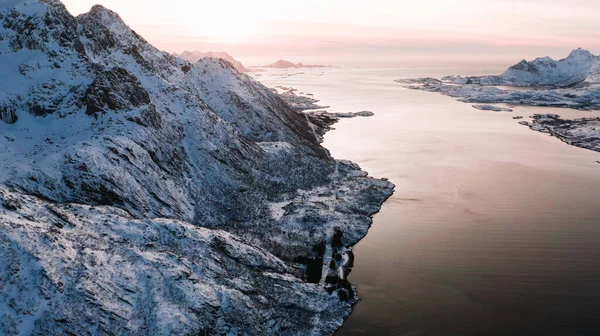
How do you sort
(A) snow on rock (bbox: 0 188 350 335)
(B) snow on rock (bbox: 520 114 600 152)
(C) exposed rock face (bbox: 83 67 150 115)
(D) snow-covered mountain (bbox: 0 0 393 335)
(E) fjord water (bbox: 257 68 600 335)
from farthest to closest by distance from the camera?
(B) snow on rock (bbox: 520 114 600 152) → (C) exposed rock face (bbox: 83 67 150 115) → (E) fjord water (bbox: 257 68 600 335) → (D) snow-covered mountain (bbox: 0 0 393 335) → (A) snow on rock (bbox: 0 188 350 335)

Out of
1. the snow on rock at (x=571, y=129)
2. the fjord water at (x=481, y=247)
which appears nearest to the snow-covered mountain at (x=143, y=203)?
the fjord water at (x=481, y=247)

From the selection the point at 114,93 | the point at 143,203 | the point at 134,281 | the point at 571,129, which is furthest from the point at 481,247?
the point at 571,129

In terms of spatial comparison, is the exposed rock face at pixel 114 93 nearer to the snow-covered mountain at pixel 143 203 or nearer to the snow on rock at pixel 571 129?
the snow-covered mountain at pixel 143 203

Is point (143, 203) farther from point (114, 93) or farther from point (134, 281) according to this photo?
point (114, 93)

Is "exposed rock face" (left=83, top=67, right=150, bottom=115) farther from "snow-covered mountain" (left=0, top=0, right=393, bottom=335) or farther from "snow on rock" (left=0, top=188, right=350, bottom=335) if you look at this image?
"snow on rock" (left=0, top=188, right=350, bottom=335)

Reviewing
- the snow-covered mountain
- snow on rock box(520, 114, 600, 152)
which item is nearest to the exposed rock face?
the snow-covered mountain
